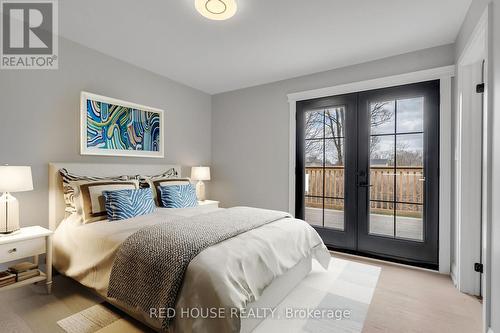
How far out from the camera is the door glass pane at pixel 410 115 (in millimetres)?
2965

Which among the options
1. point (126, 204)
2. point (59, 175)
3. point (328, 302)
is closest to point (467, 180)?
point (328, 302)

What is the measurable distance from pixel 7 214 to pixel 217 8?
8.02ft

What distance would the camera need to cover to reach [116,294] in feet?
5.63

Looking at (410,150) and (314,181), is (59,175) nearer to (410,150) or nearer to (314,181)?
(314,181)

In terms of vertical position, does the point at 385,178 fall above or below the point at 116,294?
above

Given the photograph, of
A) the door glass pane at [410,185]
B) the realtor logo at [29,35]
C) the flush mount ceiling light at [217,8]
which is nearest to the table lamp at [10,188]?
the realtor logo at [29,35]

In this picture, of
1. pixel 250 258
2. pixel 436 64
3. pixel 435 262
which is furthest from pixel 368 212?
pixel 250 258

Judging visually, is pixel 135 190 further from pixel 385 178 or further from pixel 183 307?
pixel 385 178

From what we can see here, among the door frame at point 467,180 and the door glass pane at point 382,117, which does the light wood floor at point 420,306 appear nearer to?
the door frame at point 467,180

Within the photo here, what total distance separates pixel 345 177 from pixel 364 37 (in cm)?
166

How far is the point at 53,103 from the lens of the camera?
8.84ft

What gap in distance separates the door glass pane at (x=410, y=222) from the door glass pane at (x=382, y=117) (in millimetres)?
936

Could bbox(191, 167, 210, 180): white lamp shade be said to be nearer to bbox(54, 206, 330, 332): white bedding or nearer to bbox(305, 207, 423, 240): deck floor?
bbox(54, 206, 330, 332): white bedding

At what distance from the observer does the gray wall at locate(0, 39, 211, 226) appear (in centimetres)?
243
